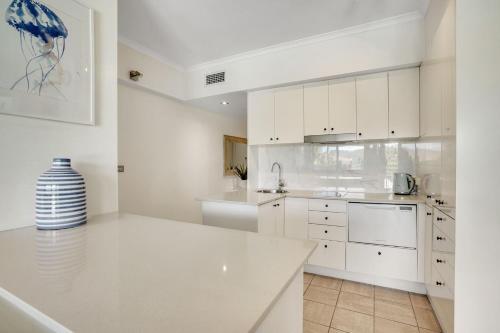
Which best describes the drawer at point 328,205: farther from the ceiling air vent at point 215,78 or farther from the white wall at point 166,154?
the ceiling air vent at point 215,78

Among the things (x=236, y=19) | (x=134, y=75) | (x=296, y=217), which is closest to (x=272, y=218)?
(x=296, y=217)

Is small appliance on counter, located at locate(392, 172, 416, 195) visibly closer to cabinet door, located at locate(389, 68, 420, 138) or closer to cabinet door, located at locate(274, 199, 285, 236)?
cabinet door, located at locate(389, 68, 420, 138)

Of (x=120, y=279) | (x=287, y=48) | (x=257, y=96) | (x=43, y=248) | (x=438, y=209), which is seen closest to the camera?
(x=120, y=279)

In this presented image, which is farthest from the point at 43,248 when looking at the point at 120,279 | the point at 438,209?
the point at 438,209

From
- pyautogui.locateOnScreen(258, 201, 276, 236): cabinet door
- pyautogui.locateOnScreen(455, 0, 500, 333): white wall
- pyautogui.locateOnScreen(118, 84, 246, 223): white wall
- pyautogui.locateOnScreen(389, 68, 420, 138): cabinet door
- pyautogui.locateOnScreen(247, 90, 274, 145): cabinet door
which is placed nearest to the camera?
pyautogui.locateOnScreen(455, 0, 500, 333): white wall

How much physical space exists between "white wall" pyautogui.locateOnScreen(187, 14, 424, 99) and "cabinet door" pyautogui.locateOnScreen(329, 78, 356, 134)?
0.54 ft

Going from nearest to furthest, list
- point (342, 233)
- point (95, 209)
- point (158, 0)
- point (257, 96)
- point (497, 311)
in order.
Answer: point (497, 311)
point (95, 209)
point (158, 0)
point (342, 233)
point (257, 96)

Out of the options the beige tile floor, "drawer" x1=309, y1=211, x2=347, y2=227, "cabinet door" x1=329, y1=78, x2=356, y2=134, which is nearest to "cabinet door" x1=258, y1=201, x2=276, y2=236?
"drawer" x1=309, y1=211, x2=347, y2=227

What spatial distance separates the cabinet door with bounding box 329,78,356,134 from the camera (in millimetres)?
2658

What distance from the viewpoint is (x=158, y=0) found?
2.07 meters

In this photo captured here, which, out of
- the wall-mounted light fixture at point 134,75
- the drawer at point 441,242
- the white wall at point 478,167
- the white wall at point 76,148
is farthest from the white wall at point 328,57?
the white wall at point 76,148

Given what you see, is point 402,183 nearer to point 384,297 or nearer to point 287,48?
point 384,297

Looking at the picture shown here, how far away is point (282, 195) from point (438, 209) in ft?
4.60

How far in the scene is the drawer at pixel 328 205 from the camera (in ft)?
8.10
